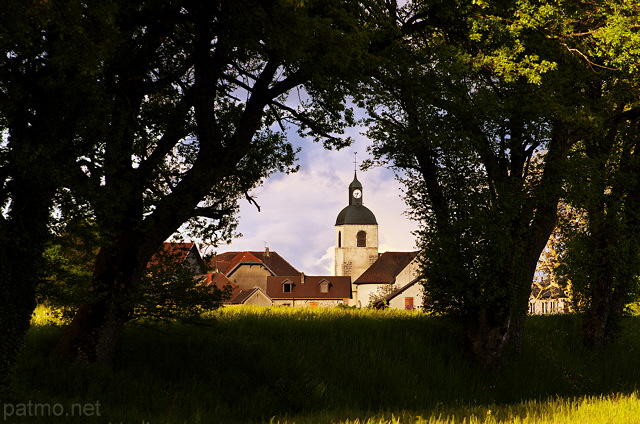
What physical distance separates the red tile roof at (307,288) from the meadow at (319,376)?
2453 inches

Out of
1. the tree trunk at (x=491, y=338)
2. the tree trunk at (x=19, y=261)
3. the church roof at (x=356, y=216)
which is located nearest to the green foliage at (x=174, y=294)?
the tree trunk at (x=19, y=261)

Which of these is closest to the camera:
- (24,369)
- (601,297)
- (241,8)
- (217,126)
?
(241,8)

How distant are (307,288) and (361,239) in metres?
41.4

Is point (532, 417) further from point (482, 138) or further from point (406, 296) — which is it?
point (406, 296)

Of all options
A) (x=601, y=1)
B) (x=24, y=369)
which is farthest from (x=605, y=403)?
(x=24, y=369)

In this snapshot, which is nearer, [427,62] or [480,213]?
[427,62]

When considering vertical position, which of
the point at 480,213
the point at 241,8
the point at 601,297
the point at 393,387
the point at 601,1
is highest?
the point at 601,1

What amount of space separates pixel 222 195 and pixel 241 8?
528 centimetres

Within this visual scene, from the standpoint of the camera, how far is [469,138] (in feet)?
52.1

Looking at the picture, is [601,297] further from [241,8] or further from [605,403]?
[241,8]

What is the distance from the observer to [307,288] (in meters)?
86.6

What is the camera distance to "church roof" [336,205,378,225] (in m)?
128

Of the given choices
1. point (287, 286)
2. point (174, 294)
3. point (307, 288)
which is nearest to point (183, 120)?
point (174, 294)

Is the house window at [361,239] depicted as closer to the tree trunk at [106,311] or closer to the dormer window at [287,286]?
the dormer window at [287,286]
